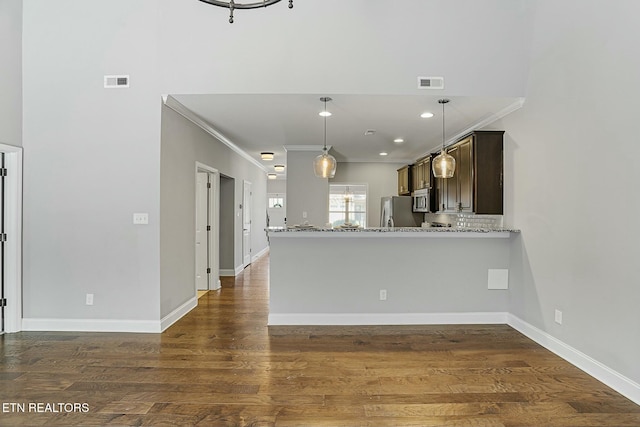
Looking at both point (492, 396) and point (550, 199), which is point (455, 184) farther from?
point (492, 396)

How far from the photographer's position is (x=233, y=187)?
688 cm

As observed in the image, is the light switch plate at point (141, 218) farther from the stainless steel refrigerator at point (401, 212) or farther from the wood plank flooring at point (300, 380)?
the stainless steel refrigerator at point (401, 212)

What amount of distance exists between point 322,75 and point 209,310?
3268mm

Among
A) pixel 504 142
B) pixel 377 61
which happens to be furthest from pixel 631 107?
pixel 377 61

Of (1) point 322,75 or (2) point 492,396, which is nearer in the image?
(2) point 492,396

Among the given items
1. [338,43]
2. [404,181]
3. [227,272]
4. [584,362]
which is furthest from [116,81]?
[404,181]

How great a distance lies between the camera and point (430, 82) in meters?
3.64

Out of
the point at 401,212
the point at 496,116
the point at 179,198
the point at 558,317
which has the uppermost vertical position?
the point at 496,116

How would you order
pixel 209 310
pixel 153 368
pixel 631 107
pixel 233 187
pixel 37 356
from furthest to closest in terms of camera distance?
pixel 233 187, pixel 209 310, pixel 37 356, pixel 153 368, pixel 631 107

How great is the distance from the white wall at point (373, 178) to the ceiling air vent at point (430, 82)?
473 cm

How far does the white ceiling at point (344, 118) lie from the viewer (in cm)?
382

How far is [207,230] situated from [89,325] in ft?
7.73

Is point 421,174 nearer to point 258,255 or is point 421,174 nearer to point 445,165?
point 445,165

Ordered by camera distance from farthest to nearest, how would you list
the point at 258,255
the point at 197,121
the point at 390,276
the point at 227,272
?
1. the point at 258,255
2. the point at 227,272
3. the point at 197,121
4. the point at 390,276
